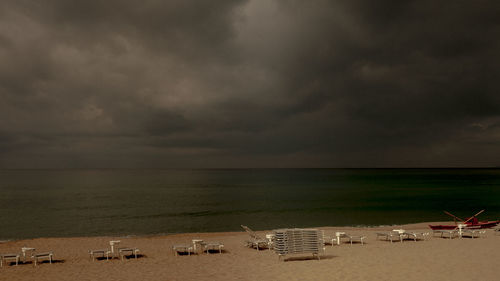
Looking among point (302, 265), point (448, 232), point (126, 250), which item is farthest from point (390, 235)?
point (126, 250)

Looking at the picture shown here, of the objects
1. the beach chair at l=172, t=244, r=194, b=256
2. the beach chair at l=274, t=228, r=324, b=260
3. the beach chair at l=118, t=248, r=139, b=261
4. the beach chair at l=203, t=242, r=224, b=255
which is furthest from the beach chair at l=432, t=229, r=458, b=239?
the beach chair at l=118, t=248, r=139, b=261

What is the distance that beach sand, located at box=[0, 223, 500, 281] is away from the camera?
431 inches

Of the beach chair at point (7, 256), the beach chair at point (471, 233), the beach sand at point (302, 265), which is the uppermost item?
the beach chair at point (7, 256)

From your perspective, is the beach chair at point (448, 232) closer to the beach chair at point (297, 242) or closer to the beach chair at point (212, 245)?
the beach chair at point (297, 242)

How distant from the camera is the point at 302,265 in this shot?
40.4 ft

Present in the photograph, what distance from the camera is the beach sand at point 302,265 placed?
35.9ft

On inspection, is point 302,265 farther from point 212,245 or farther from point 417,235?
point 417,235

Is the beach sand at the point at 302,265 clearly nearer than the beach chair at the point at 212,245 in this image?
Yes

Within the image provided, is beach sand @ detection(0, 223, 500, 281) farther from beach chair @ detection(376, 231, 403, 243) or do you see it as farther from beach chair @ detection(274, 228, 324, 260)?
beach chair @ detection(376, 231, 403, 243)

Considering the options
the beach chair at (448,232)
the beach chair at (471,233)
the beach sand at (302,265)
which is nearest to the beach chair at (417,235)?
the beach chair at (448,232)

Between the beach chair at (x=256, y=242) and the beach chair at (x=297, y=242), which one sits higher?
the beach chair at (x=297, y=242)

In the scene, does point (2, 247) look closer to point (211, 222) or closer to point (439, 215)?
point (211, 222)

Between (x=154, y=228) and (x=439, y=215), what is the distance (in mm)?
30961

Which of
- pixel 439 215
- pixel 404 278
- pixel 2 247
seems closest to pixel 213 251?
pixel 404 278
